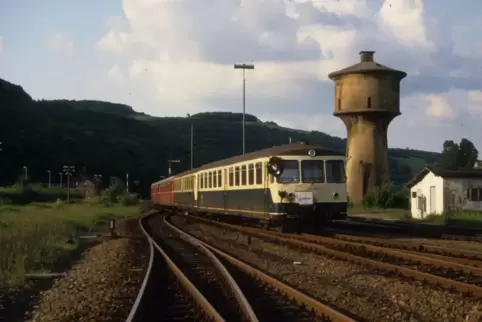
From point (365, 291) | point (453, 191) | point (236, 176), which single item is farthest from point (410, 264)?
point (453, 191)

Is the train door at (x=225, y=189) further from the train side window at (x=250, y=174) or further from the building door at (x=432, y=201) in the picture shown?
the building door at (x=432, y=201)

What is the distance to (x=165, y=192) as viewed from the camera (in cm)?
6588

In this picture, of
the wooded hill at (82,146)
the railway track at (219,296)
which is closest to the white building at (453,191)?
the railway track at (219,296)

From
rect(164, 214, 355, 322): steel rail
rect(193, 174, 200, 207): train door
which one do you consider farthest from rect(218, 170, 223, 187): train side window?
rect(164, 214, 355, 322): steel rail

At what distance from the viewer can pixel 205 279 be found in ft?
46.7

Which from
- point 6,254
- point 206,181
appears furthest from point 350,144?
point 6,254

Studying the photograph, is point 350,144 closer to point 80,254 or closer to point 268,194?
point 268,194

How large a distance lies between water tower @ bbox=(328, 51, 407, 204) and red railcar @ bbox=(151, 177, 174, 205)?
14037 mm

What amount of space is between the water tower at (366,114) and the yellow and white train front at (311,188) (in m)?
Result: 30.3

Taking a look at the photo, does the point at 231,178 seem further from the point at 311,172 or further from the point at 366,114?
the point at 366,114

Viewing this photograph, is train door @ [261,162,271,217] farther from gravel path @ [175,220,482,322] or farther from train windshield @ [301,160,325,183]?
gravel path @ [175,220,482,322]

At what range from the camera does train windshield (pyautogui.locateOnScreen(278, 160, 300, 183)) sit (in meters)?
23.5

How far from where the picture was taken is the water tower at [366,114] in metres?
54.7

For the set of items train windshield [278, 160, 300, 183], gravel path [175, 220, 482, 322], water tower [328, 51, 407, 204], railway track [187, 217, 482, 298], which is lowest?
gravel path [175, 220, 482, 322]
